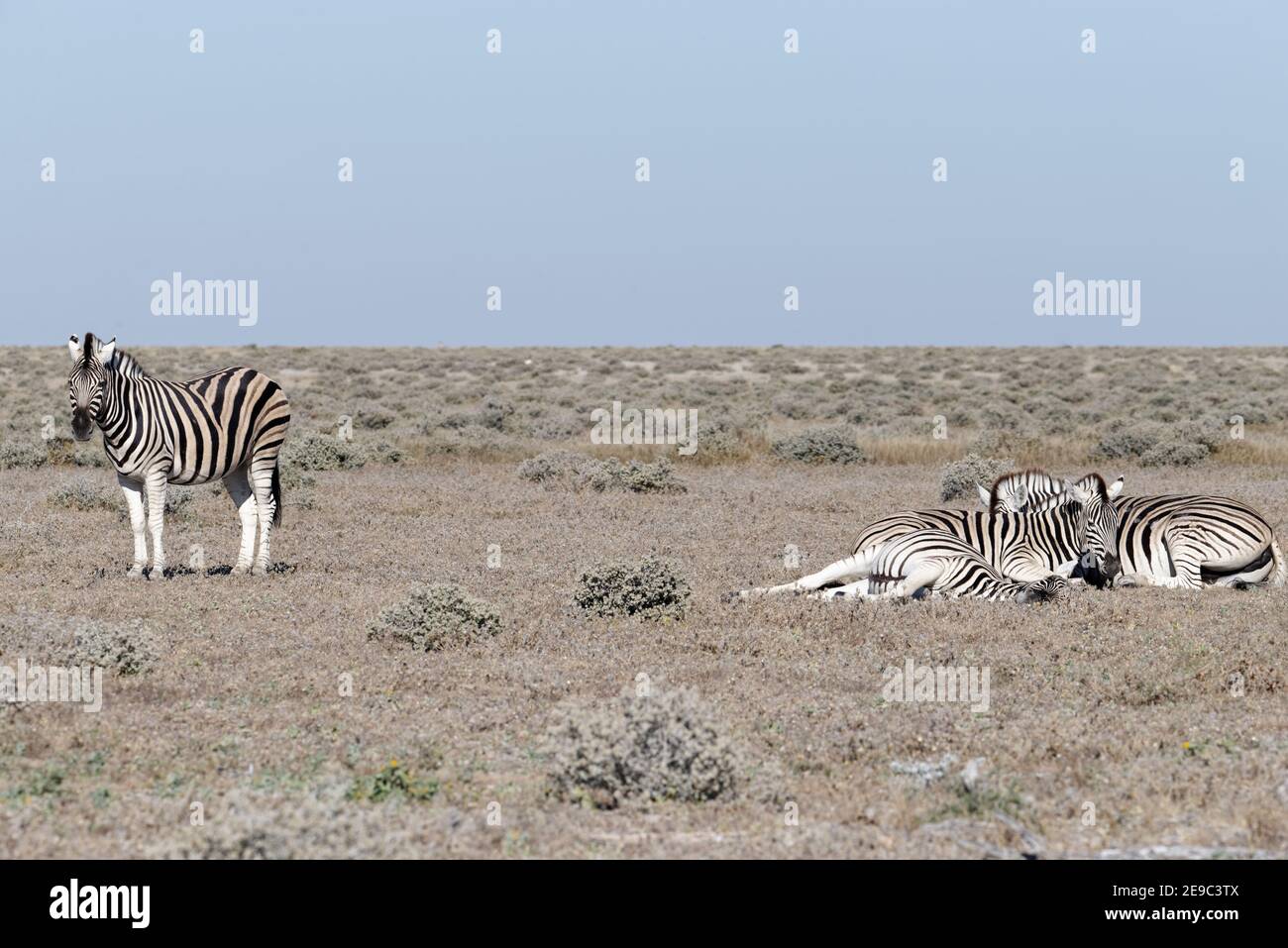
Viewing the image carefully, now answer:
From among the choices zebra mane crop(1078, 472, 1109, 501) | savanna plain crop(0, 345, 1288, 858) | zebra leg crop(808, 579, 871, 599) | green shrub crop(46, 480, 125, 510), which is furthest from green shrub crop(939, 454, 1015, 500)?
green shrub crop(46, 480, 125, 510)

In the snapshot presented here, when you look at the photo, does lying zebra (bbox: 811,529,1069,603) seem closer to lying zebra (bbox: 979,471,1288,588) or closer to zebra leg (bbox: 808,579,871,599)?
zebra leg (bbox: 808,579,871,599)

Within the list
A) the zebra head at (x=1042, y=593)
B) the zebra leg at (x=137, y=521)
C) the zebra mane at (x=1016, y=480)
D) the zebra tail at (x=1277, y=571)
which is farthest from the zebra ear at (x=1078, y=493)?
the zebra leg at (x=137, y=521)

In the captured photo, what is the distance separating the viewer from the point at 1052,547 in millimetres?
13195

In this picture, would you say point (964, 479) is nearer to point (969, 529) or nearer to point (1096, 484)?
point (1096, 484)

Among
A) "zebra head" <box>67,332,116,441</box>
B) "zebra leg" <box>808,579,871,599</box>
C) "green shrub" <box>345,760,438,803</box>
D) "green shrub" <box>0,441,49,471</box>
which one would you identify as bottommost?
"green shrub" <box>345,760,438,803</box>

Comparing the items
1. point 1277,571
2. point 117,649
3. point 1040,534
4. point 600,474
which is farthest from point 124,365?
point 1277,571

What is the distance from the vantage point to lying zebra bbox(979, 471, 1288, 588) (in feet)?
43.3

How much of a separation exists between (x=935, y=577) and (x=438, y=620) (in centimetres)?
467

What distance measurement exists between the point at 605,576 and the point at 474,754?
4.65 meters

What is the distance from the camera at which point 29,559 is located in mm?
14789

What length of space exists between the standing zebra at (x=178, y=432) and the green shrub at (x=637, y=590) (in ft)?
14.1

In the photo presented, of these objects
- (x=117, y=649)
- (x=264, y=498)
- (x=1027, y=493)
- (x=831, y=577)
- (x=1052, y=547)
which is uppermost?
(x=1027, y=493)

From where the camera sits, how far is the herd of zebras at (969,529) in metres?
12.5

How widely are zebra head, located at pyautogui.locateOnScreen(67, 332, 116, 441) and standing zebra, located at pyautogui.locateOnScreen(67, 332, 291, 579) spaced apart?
10 millimetres
